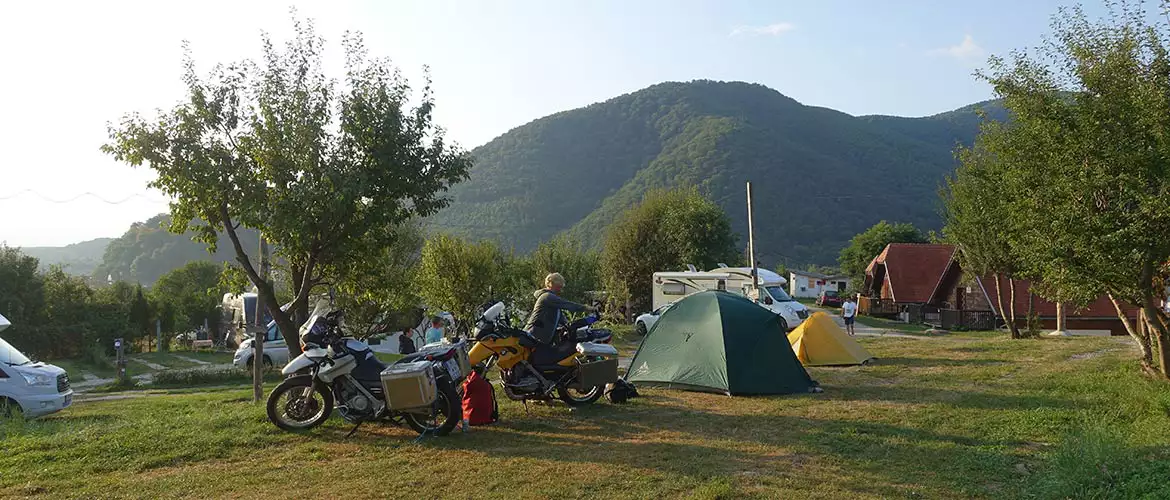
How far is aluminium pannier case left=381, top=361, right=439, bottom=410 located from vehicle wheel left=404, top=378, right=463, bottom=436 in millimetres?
190

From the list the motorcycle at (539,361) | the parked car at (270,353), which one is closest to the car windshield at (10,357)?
the motorcycle at (539,361)

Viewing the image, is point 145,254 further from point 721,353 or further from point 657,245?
point 721,353

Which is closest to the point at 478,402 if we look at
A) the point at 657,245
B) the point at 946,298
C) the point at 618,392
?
the point at 618,392

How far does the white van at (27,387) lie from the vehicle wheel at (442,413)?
23.0 feet

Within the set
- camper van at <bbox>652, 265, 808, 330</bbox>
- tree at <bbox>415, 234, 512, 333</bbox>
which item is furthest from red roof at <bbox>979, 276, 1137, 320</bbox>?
tree at <bbox>415, 234, 512, 333</bbox>

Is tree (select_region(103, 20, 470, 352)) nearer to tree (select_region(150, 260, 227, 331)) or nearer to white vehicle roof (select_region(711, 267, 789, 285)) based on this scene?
white vehicle roof (select_region(711, 267, 789, 285))

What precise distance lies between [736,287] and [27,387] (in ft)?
68.1

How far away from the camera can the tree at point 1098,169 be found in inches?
392

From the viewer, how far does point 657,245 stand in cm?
3581

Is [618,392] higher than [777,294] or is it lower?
lower

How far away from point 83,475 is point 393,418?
265 cm

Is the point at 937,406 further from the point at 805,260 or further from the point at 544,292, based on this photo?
the point at 805,260

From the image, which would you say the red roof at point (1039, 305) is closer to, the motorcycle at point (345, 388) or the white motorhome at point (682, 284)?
the white motorhome at point (682, 284)

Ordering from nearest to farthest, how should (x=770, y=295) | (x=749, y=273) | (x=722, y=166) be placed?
(x=749, y=273), (x=770, y=295), (x=722, y=166)
